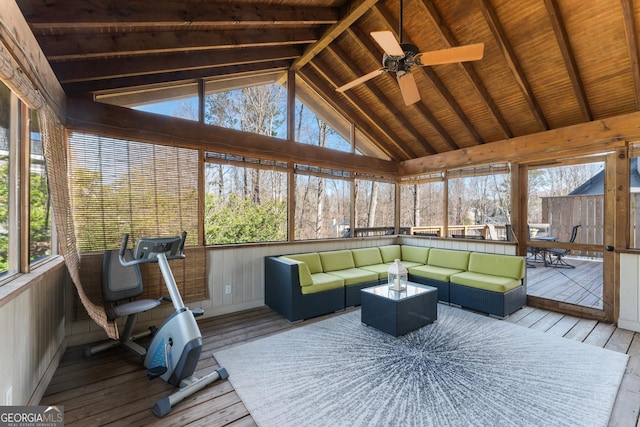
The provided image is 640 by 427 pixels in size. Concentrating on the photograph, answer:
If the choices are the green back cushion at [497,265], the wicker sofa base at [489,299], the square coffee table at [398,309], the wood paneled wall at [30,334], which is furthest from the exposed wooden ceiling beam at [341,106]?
the wood paneled wall at [30,334]

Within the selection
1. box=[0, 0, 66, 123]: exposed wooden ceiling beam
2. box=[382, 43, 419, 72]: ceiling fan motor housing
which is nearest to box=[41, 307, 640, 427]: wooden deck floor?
box=[0, 0, 66, 123]: exposed wooden ceiling beam

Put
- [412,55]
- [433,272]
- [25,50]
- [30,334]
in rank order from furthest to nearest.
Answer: [433,272], [412,55], [30,334], [25,50]

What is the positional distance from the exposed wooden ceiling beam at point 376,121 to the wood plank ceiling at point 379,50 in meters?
0.07

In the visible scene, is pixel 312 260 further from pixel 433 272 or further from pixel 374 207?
pixel 374 207

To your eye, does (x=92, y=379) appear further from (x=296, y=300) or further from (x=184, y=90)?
(x=184, y=90)

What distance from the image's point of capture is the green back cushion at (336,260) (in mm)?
4574

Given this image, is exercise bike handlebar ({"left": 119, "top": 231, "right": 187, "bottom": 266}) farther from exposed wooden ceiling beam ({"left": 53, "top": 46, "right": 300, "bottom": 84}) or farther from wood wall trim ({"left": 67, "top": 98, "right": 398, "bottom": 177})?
exposed wooden ceiling beam ({"left": 53, "top": 46, "right": 300, "bottom": 84})

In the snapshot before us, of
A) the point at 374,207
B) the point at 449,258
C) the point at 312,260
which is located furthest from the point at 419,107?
the point at 312,260

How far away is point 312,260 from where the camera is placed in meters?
4.43

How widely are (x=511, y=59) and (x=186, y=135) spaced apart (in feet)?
13.7

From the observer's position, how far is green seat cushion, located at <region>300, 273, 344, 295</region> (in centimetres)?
376

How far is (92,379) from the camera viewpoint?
243 cm

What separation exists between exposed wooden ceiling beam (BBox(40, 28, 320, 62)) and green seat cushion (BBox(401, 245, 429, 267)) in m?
4.08

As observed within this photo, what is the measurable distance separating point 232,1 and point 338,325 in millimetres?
3761
